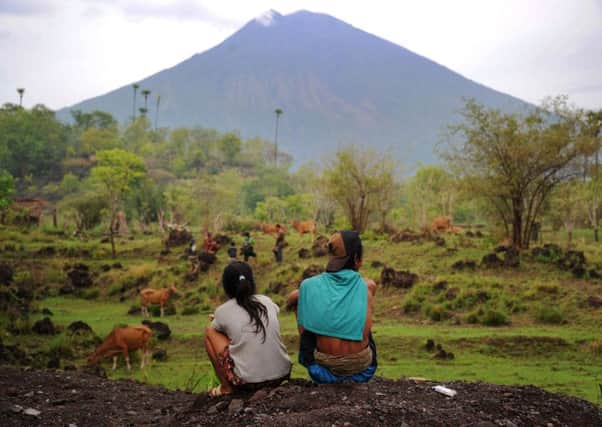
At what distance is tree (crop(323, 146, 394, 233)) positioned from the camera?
1220 inches

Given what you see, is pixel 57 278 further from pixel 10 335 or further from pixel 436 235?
pixel 436 235

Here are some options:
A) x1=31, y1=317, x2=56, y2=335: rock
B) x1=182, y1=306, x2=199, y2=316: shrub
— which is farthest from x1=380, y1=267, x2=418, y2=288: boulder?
x1=31, y1=317, x2=56, y2=335: rock

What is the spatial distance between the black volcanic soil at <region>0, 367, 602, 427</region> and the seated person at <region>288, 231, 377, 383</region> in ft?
0.61

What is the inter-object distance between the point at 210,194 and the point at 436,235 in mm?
24422

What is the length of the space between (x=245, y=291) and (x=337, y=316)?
0.84 m

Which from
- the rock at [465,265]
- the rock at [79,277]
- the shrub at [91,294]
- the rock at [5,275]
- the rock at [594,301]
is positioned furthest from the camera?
the rock at [79,277]

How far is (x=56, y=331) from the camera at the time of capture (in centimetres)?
1609

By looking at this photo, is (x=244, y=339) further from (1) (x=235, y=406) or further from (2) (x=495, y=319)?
(2) (x=495, y=319)

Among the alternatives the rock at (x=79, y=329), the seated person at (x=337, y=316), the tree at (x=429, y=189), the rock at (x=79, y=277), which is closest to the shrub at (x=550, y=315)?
the rock at (x=79, y=329)

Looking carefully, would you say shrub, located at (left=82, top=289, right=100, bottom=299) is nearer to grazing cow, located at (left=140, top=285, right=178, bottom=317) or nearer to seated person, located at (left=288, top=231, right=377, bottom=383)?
grazing cow, located at (left=140, top=285, right=178, bottom=317)

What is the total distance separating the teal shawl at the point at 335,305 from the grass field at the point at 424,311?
4182mm

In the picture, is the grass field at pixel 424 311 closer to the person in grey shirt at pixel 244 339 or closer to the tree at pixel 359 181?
the tree at pixel 359 181

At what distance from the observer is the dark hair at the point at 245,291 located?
5801mm

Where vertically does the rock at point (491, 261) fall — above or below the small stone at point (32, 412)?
above
